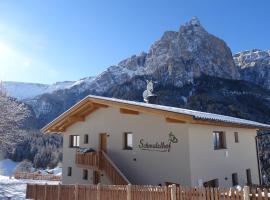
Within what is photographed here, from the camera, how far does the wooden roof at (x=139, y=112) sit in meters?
15.7

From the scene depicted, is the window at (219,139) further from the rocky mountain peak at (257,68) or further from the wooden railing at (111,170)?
the rocky mountain peak at (257,68)

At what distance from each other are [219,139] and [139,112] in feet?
17.2

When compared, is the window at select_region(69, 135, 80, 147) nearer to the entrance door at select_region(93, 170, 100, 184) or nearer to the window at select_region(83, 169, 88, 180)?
the window at select_region(83, 169, 88, 180)

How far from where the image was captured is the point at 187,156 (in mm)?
→ 16156

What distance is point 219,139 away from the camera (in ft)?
63.4

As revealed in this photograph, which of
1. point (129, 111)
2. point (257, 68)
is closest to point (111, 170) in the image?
point (129, 111)

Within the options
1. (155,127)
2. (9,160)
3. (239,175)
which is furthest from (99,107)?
(9,160)

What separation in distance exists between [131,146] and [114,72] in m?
175

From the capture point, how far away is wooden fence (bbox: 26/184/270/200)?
398 inches

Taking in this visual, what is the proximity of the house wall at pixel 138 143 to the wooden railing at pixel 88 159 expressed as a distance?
1.07m

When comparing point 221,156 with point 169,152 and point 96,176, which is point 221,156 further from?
point 96,176

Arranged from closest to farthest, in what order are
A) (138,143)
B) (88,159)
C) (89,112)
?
(138,143) < (88,159) < (89,112)

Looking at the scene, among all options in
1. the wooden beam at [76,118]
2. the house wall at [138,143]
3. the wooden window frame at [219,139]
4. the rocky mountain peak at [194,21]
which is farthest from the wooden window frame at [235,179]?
the rocky mountain peak at [194,21]

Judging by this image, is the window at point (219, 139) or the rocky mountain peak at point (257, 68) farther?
the rocky mountain peak at point (257, 68)
